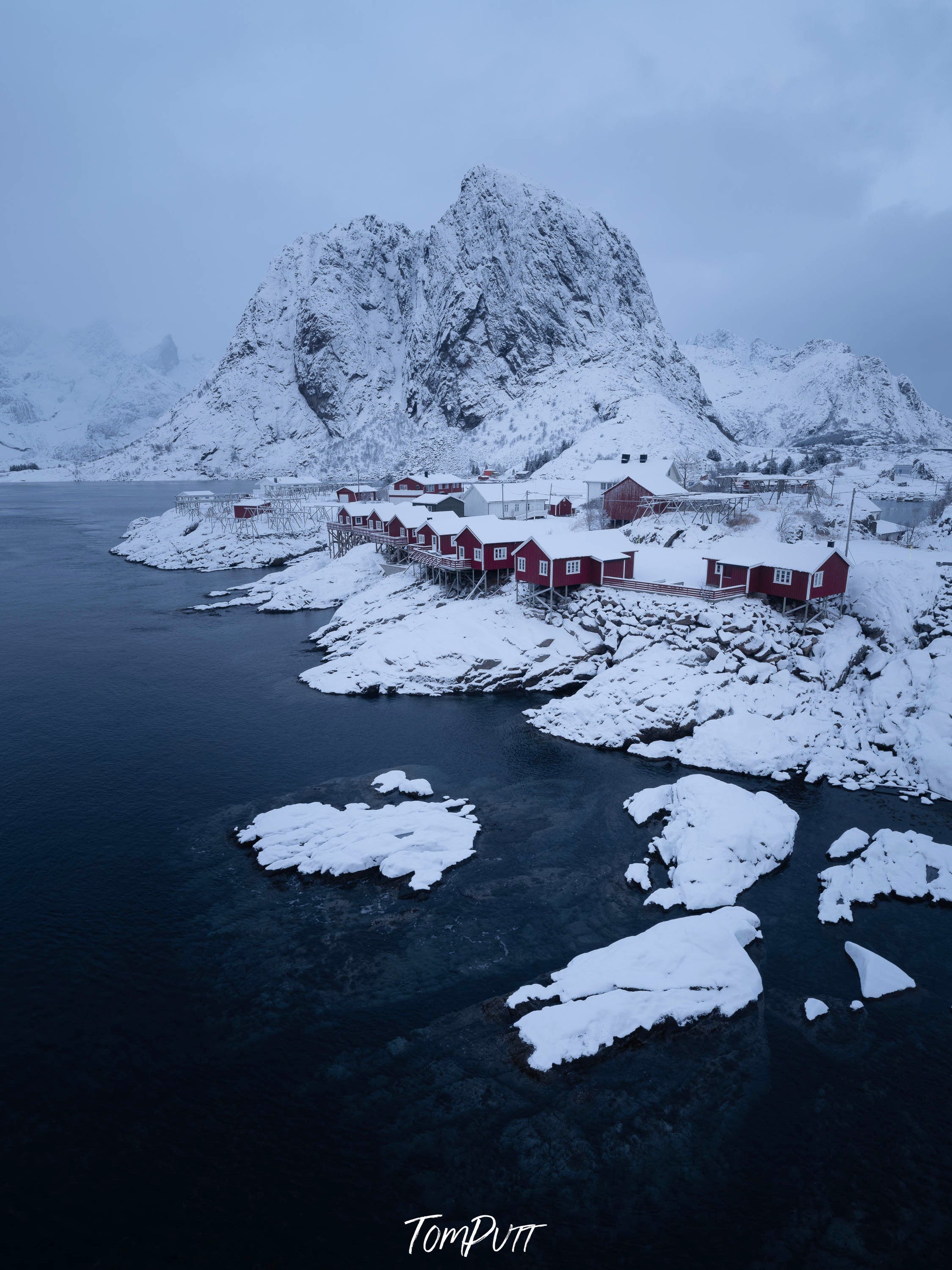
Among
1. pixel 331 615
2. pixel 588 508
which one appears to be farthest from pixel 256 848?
pixel 588 508

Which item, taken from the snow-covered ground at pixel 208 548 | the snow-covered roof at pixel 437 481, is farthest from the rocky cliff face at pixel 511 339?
the snow-covered ground at pixel 208 548

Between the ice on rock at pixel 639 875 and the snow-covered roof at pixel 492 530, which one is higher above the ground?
the snow-covered roof at pixel 492 530

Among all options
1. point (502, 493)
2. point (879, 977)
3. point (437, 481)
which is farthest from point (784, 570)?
point (437, 481)

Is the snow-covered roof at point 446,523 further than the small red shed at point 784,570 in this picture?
Yes

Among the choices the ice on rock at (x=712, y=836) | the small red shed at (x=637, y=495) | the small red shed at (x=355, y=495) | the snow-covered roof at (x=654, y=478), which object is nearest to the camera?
the ice on rock at (x=712, y=836)

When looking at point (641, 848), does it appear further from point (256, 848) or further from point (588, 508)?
→ point (588, 508)

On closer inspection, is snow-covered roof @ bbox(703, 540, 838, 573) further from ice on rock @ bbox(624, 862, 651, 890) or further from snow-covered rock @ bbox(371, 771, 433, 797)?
A: snow-covered rock @ bbox(371, 771, 433, 797)

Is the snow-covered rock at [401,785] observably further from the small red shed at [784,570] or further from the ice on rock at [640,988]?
the small red shed at [784,570]

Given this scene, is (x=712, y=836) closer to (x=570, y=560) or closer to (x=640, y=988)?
(x=640, y=988)
